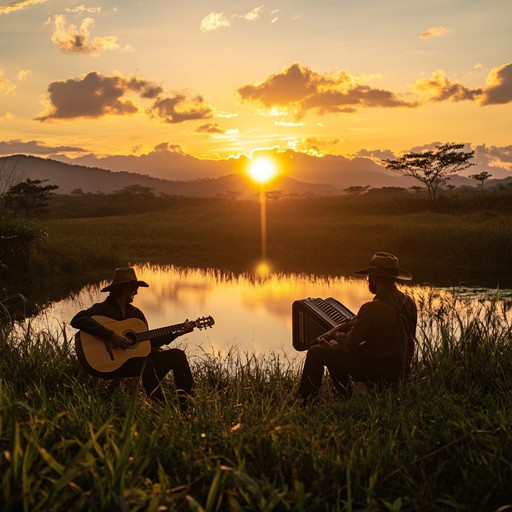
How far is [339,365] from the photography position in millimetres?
5121

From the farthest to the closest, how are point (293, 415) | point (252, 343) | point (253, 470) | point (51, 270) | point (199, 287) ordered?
1. point (51, 270)
2. point (199, 287)
3. point (252, 343)
4. point (293, 415)
5. point (253, 470)

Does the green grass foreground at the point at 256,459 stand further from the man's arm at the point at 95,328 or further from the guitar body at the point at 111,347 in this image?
the man's arm at the point at 95,328

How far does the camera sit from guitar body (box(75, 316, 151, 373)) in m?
5.05

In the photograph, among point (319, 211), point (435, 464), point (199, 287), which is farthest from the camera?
point (319, 211)

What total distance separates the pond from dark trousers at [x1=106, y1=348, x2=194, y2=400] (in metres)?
2.72

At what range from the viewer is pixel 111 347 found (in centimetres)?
521

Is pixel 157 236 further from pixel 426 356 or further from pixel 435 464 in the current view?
pixel 435 464

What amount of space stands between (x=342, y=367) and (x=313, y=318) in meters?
0.73

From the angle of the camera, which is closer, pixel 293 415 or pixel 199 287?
pixel 293 415

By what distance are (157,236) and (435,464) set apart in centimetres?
2597

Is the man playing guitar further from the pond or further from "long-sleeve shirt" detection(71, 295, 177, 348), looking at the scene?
the pond

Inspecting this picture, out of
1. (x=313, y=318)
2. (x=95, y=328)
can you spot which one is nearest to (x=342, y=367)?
(x=313, y=318)

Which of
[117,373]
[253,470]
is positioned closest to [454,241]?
[117,373]

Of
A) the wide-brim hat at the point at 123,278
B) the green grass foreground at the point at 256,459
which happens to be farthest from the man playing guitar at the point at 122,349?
the green grass foreground at the point at 256,459
